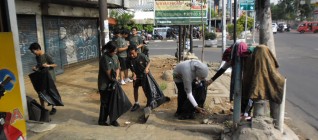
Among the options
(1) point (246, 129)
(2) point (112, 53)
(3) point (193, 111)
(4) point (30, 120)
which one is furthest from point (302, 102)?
(4) point (30, 120)

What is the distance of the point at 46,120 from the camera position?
5676 mm

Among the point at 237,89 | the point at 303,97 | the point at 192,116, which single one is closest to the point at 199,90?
the point at 192,116

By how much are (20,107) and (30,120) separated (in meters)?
1.29

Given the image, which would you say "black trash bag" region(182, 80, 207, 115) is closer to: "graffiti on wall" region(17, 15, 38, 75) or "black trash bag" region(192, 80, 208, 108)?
"black trash bag" region(192, 80, 208, 108)

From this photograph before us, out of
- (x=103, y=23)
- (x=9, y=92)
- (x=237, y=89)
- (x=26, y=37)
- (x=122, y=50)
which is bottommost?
(x=237, y=89)

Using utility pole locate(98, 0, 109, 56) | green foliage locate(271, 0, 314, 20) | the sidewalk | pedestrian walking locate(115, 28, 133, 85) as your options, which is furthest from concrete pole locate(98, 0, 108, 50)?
green foliage locate(271, 0, 314, 20)

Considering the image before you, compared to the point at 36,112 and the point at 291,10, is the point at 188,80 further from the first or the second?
the point at 291,10

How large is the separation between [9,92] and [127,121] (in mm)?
2505

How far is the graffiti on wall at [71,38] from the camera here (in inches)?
438

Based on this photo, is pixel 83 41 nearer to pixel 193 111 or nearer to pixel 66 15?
Result: pixel 66 15

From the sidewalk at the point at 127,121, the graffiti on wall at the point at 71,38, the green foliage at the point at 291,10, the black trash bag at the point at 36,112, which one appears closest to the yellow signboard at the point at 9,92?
the sidewalk at the point at 127,121

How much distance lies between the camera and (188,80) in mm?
4910

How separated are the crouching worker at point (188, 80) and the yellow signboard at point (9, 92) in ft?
7.84

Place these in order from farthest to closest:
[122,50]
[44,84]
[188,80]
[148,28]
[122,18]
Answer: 1. [148,28]
2. [122,18]
3. [122,50]
4. [44,84]
5. [188,80]
